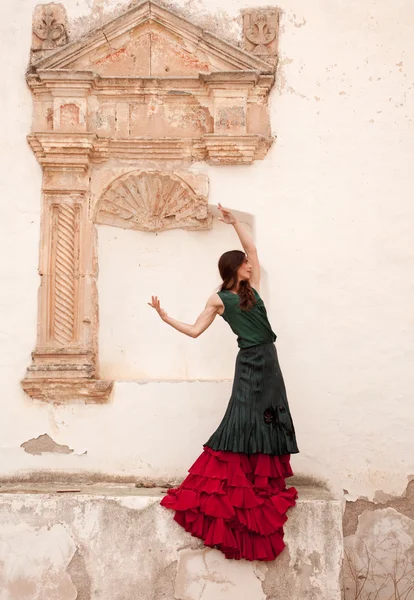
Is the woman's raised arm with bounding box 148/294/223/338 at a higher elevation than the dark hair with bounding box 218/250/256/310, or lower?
lower

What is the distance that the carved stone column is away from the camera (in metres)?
5.23

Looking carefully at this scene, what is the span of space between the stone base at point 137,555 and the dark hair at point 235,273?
3.86 ft

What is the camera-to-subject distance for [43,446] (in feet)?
17.2

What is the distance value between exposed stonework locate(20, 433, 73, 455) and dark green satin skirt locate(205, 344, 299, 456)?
1.25 m

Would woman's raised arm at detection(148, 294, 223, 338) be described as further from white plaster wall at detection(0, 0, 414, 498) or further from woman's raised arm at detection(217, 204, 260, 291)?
white plaster wall at detection(0, 0, 414, 498)

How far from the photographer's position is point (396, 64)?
544 centimetres

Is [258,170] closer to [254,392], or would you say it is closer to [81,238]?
[81,238]

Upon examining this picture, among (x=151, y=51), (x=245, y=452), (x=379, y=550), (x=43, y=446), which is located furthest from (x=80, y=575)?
(x=151, y=51)

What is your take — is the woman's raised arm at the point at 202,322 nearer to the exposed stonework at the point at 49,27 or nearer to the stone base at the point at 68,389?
the stone base at the point at 68,389

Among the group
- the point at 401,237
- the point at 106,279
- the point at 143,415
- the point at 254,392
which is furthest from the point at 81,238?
the point at 401,237

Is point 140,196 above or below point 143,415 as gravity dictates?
above

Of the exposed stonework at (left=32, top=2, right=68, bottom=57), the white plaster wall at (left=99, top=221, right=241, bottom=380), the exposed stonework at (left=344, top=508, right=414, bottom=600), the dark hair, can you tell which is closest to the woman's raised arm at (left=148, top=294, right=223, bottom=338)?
the dark hair

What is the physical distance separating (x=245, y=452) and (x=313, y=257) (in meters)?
1.58

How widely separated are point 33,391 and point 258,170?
2.11 meters
